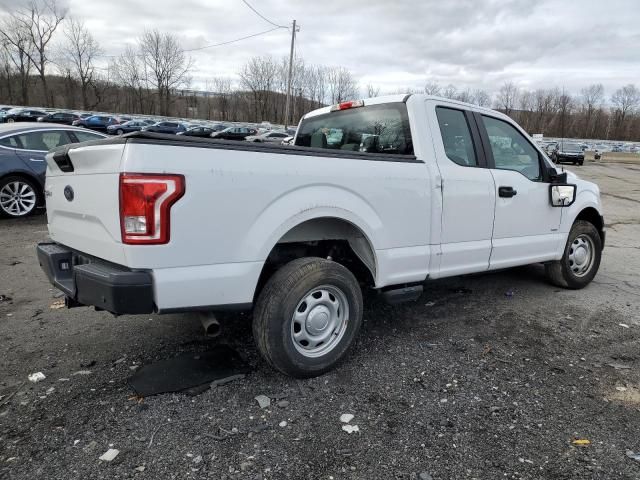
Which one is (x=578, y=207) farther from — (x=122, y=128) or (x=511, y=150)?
(x=122, y=128)

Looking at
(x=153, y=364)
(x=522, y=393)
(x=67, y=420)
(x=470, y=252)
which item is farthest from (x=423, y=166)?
(x=67, y=420)

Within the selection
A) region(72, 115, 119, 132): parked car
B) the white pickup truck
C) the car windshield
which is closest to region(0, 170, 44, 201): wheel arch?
the white pickup truck

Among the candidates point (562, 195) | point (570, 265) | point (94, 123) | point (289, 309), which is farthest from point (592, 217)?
point (94, 123)

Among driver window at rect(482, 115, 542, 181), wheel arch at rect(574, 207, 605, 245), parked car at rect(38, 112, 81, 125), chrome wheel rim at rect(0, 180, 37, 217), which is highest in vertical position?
parked car at rect(38, 112, 81, 125)

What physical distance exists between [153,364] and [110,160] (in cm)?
158

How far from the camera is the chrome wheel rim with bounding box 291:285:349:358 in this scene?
3090 mm

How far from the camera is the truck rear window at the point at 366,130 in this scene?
3824 mm

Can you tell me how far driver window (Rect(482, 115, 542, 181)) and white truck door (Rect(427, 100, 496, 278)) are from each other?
271 mm

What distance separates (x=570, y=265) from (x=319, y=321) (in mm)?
3521

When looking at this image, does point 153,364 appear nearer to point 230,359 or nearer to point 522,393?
point 230,359

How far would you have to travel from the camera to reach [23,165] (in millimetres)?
8297

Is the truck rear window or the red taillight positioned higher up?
the truck rear window

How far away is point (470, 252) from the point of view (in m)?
4.01

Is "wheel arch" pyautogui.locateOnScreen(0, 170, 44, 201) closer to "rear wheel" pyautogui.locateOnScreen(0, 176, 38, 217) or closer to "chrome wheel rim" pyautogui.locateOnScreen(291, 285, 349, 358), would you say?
"rear wheel" pyautogui.locateOnScreen(0, 176, 38, 217)
